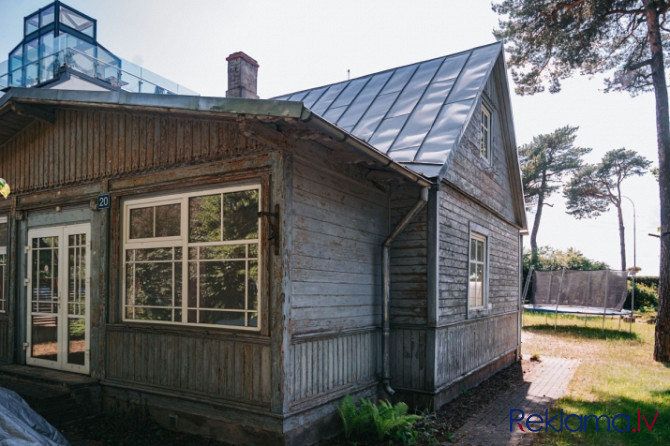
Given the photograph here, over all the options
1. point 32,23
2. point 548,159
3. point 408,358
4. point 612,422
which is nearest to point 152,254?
point 408,358

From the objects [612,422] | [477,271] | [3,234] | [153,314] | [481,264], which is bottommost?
[612,422]

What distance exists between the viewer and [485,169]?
384 inches

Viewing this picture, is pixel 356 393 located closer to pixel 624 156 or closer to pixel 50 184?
pixel 50 184

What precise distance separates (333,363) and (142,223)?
3.00 metres

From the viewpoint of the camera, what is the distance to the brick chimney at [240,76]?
34.3 ft

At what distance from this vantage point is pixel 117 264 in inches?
255

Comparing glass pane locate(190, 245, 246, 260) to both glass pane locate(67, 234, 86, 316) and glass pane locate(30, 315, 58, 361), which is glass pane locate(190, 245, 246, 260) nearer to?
glass pane locate(67, 234, 86, 316)

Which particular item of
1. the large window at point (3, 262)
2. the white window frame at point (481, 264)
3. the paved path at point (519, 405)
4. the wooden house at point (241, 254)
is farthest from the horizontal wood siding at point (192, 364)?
the white window frame at point (481, 264)

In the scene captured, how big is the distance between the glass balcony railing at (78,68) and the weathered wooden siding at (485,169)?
1453cm

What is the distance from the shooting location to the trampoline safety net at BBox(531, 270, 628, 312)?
17203 millimetres

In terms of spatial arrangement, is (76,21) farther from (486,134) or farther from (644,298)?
(644,298)

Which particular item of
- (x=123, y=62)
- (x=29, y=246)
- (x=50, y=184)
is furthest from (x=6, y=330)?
(x=123, y=62)

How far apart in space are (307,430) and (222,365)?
3.77 feet

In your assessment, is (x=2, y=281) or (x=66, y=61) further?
(x=66, y=61)
